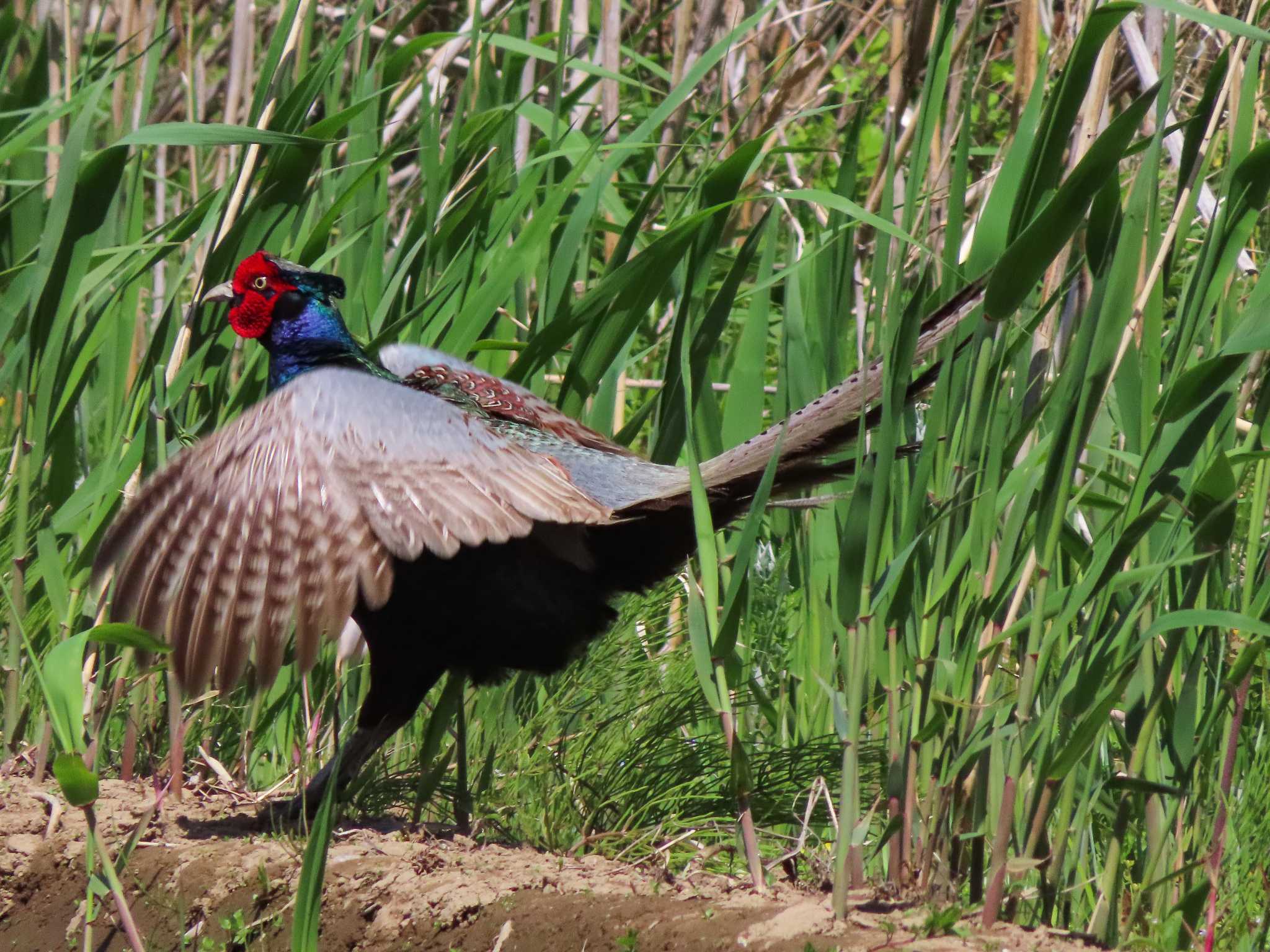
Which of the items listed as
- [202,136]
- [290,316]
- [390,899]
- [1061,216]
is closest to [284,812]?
[390,899]

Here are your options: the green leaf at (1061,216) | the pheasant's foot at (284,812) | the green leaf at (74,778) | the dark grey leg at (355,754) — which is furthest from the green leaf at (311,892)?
the green leaf at (1061,216)

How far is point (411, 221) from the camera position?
3.02 meters

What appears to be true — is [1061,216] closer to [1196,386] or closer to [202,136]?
[1196,386]

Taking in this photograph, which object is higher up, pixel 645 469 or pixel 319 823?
pixel 645 469

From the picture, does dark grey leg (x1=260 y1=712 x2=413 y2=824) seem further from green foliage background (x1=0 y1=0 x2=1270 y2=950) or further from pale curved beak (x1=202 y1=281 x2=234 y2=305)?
pale curved beak (x1=202 y1=281 x2=234 y2=305)

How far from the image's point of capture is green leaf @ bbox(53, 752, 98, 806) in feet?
6.70

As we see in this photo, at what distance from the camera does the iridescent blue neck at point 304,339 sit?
3.10 meters

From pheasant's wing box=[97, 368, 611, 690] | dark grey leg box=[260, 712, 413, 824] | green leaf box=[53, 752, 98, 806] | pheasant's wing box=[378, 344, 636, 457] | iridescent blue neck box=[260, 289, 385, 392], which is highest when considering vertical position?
iridescent blue neck box=[260, 289, 385, 392]

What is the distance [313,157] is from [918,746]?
1607 millimetres

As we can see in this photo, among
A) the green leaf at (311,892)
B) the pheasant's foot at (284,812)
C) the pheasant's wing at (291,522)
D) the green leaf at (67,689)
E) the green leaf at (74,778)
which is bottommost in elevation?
the pheasant's foot at (284,812)

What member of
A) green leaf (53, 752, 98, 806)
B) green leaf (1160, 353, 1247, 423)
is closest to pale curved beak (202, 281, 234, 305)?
green leaf (53, 752, 98, 806)

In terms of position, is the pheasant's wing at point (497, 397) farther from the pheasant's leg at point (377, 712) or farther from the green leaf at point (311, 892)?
the green leaf at point (311, 892)

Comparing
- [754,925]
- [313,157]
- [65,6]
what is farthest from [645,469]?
[65,6]

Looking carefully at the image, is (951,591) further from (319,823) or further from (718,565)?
(319,823)
